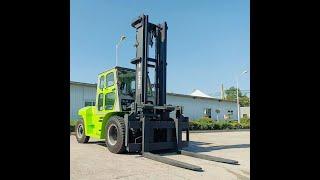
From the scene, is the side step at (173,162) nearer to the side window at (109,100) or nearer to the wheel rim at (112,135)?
the wheel rim at (112,135)

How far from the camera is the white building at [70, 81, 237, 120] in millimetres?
22594

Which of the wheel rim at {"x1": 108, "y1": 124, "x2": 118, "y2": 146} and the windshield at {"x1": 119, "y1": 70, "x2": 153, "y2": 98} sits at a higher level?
the windshield at {"x1": 119, "y1": 70, "x2": 153, "y2": 98}

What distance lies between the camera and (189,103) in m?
33.5

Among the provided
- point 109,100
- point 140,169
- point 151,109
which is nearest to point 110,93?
point 109,100

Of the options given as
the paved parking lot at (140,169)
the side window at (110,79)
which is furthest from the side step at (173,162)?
the side window at (110,79)

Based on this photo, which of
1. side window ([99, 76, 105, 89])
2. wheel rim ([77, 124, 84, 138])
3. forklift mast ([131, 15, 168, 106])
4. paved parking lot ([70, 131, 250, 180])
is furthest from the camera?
wheel rim ([77, 124, 84, 138])

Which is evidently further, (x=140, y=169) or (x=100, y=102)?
(x=100, y=102)

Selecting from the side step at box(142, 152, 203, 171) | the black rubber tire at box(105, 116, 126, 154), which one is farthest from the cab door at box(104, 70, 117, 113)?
the side step at box(142, 152, 203, 171)

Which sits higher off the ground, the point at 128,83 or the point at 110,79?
the point at 110,79

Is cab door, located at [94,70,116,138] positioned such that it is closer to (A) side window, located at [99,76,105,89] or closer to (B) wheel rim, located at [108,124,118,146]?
(A) side window, located at [99,76,105,89]

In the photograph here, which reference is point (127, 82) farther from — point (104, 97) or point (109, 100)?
point (104, 97)
